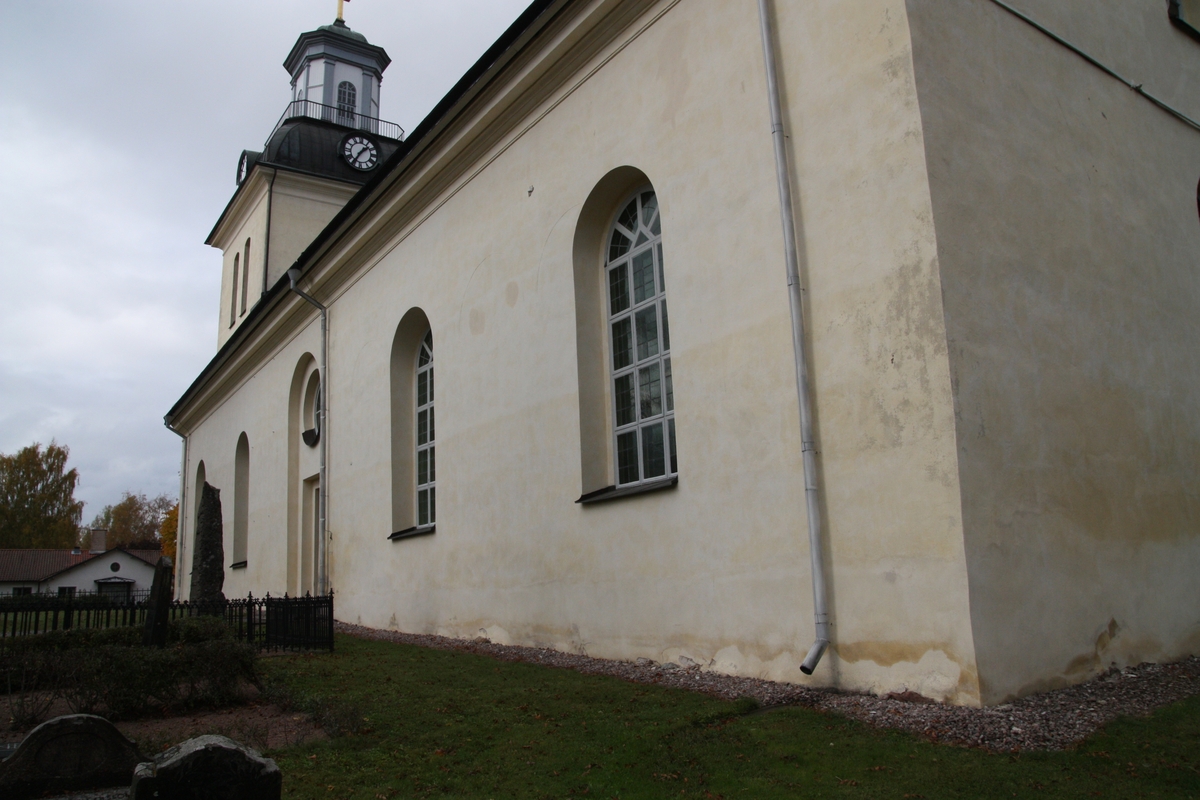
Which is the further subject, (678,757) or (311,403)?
(311,403)

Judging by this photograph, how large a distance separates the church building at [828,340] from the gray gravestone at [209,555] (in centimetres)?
448

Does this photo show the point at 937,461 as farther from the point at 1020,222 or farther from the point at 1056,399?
the point at 1020,222

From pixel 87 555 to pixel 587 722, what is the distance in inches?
2712

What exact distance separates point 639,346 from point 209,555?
31.8ft

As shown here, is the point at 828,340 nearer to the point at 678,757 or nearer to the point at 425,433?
the point at 678,757

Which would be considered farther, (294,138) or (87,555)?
(87,555)

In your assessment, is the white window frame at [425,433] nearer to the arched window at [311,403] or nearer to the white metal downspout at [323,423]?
the white metal downspout at [323,423]

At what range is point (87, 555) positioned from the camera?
63.7 m

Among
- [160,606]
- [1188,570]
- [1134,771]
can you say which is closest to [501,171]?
[160,606]

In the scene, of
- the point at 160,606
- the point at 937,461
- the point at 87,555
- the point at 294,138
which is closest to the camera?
the point at 937,461

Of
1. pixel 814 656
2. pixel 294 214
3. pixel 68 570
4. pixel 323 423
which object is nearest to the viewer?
pixel 814 656

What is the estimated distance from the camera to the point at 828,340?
23.3 feet

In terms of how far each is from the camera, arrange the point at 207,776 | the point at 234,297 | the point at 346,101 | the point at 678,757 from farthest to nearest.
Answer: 1. the point at 346,101
2. the point at 234,297
3. the point at 678,757
4. the point at 207,776

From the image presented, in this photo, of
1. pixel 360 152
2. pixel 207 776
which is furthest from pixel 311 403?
pixel 207 776
